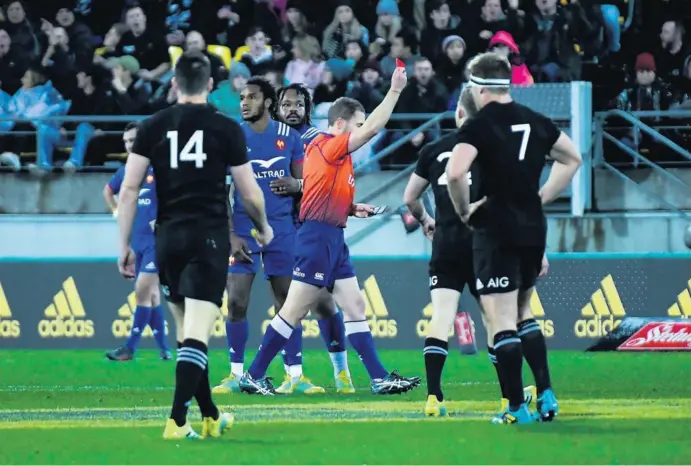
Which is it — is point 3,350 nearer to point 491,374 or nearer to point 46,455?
point 491,374

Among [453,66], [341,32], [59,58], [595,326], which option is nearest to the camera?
[595,326]

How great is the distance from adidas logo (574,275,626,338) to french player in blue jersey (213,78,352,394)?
5382 millimetres

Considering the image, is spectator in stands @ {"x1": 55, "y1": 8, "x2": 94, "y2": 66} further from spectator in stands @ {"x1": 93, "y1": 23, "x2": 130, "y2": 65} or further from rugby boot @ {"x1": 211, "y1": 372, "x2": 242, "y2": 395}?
rugby boot @ {"x1": 211, "y1": 372, "x2": 242, "y2": 395}

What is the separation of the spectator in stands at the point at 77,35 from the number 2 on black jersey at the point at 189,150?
42.0 feet

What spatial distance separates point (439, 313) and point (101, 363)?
6.31 meters

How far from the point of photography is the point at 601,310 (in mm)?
17344

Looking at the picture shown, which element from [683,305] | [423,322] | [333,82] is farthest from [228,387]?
[333,82]

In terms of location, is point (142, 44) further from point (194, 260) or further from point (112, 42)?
point (194, 260)

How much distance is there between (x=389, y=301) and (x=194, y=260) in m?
8.85

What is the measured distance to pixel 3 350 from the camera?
18.2 m

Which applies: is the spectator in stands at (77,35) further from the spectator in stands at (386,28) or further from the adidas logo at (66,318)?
the adidas logo at (66,318)

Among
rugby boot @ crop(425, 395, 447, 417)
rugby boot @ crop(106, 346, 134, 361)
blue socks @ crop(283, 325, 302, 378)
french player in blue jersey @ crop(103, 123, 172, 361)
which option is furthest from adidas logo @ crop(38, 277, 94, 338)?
rugby boot @ crop(425, 395, 447, 417)

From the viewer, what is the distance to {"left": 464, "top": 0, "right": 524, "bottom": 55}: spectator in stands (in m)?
19.9

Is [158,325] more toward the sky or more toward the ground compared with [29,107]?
Answer: more toward the ground
